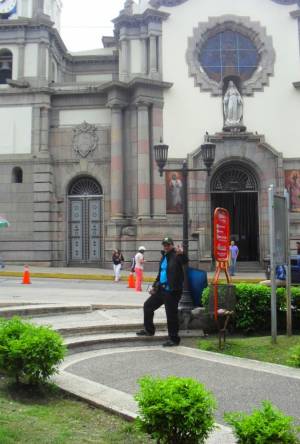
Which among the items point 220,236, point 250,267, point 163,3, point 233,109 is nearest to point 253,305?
point 220,236

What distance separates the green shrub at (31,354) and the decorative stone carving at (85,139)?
22802 mm

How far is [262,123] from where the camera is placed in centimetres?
2764

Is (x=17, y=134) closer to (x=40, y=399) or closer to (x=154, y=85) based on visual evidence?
(x=154, y=85)

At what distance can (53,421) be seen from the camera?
498cm

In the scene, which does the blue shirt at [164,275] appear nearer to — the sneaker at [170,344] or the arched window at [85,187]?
the sneaker at [170,344]

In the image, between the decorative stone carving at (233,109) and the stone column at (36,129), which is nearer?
the decorative stone carving at (233,109)

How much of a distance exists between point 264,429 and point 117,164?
24.1 metres

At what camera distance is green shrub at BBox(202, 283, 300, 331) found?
966 cm

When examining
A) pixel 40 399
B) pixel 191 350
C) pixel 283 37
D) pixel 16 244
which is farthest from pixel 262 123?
pixel 40 399

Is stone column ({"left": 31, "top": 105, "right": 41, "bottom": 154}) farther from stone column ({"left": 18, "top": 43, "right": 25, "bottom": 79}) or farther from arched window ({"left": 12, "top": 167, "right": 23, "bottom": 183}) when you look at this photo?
stone column ({"left": 18, "top": 43, "right": 25, "bottom": 79})

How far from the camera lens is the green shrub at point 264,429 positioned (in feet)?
12.3

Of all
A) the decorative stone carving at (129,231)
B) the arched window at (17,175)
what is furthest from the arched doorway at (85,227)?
the arched window at (17,175)

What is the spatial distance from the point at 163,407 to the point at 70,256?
81.0ft

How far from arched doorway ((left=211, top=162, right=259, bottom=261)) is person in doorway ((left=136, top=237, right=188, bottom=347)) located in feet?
61.5
